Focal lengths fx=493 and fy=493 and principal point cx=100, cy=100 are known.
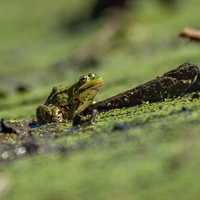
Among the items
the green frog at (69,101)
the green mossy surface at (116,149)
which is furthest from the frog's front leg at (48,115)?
the green mossy surface at (116,149)

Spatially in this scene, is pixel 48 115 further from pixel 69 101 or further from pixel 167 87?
pixel 167 87

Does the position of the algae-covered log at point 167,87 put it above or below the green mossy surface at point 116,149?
above

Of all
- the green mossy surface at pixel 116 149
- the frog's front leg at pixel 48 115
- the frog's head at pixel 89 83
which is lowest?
the green mossy surface at pixel 116 149

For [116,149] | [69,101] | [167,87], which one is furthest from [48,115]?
[116,149]

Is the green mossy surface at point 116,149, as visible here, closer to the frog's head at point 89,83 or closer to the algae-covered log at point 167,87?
the algae-covered log at point 167,87

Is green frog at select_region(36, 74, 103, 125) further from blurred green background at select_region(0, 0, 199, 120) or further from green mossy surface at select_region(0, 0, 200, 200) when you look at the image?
blurred green background at select_region(0, 0, 199, 120)

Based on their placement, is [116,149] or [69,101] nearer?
[116,149]
